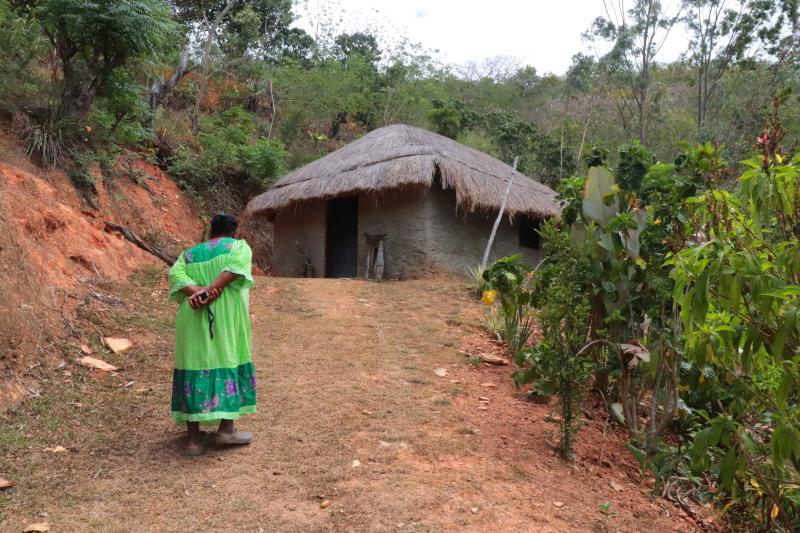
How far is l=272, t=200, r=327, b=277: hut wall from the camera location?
11.9m

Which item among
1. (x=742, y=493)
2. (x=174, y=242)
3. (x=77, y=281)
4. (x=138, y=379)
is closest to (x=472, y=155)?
(x=174, y=242)

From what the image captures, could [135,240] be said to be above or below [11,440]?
above

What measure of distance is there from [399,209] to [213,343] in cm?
706

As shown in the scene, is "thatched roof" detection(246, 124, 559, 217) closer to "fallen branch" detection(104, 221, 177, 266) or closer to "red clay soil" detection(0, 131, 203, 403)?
"red clay soil" detection(0, 131, 203, 403)

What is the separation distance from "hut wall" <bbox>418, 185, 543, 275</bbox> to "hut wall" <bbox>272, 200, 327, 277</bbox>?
2593 millimetres


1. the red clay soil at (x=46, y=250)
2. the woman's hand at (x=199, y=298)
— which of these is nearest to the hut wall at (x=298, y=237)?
the red clay soil at (x=46, y=250)

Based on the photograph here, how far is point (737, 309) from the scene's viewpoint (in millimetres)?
2020

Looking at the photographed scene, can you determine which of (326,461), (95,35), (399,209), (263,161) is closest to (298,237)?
(263,161)

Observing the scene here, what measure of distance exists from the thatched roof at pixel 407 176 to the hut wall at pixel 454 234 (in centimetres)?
32

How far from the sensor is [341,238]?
11961mm

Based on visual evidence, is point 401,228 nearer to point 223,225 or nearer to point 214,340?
point 223,225

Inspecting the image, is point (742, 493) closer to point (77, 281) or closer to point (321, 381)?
point (321, 381)

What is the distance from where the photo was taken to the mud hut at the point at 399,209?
999 centimetres

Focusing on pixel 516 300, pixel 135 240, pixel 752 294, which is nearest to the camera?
pixel 752 294
